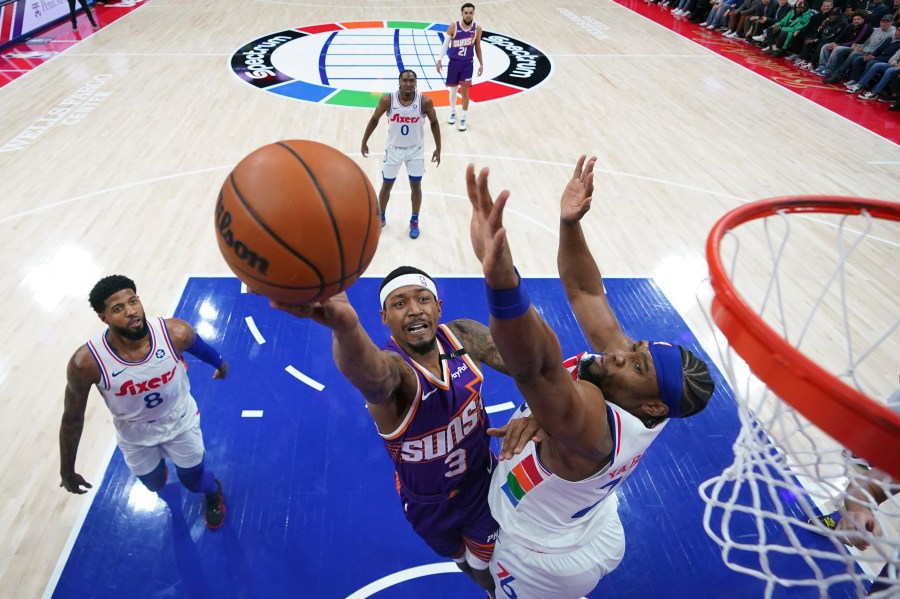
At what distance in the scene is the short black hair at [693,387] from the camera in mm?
1878

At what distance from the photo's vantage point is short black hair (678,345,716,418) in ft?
6.16

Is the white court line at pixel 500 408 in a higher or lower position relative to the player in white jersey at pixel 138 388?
lower

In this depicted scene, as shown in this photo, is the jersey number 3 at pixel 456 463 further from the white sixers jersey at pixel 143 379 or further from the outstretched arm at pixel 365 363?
the white sixers jersey at pixel 143 379

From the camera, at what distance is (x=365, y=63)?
452 inches

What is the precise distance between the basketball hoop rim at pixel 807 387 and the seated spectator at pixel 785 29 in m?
14.3

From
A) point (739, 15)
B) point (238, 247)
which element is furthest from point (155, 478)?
point (739, 15)

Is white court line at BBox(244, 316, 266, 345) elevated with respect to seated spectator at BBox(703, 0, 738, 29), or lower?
lower

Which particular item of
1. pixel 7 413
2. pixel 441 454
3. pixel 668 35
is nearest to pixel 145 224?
pixel 7 413

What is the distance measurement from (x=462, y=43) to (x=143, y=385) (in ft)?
23.9

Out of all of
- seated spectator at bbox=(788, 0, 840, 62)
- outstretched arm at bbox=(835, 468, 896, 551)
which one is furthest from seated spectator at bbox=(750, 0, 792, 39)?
outstretched arm at bbox=(835, 468, 896, 551)

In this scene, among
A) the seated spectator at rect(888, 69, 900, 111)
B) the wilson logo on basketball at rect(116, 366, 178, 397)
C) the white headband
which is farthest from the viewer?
the seated spectator at rect(888, 69, 900, 111)

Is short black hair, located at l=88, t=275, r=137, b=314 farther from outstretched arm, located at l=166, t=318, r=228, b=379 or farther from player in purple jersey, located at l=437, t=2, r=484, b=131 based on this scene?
player in purple jersey, located at l=437, t=2, r=484, b=131

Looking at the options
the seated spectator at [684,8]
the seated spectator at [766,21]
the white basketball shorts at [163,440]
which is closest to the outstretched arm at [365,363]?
the white basketball shorts at [163,440]

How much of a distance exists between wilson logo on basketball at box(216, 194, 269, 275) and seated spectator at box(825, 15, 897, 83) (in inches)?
539
